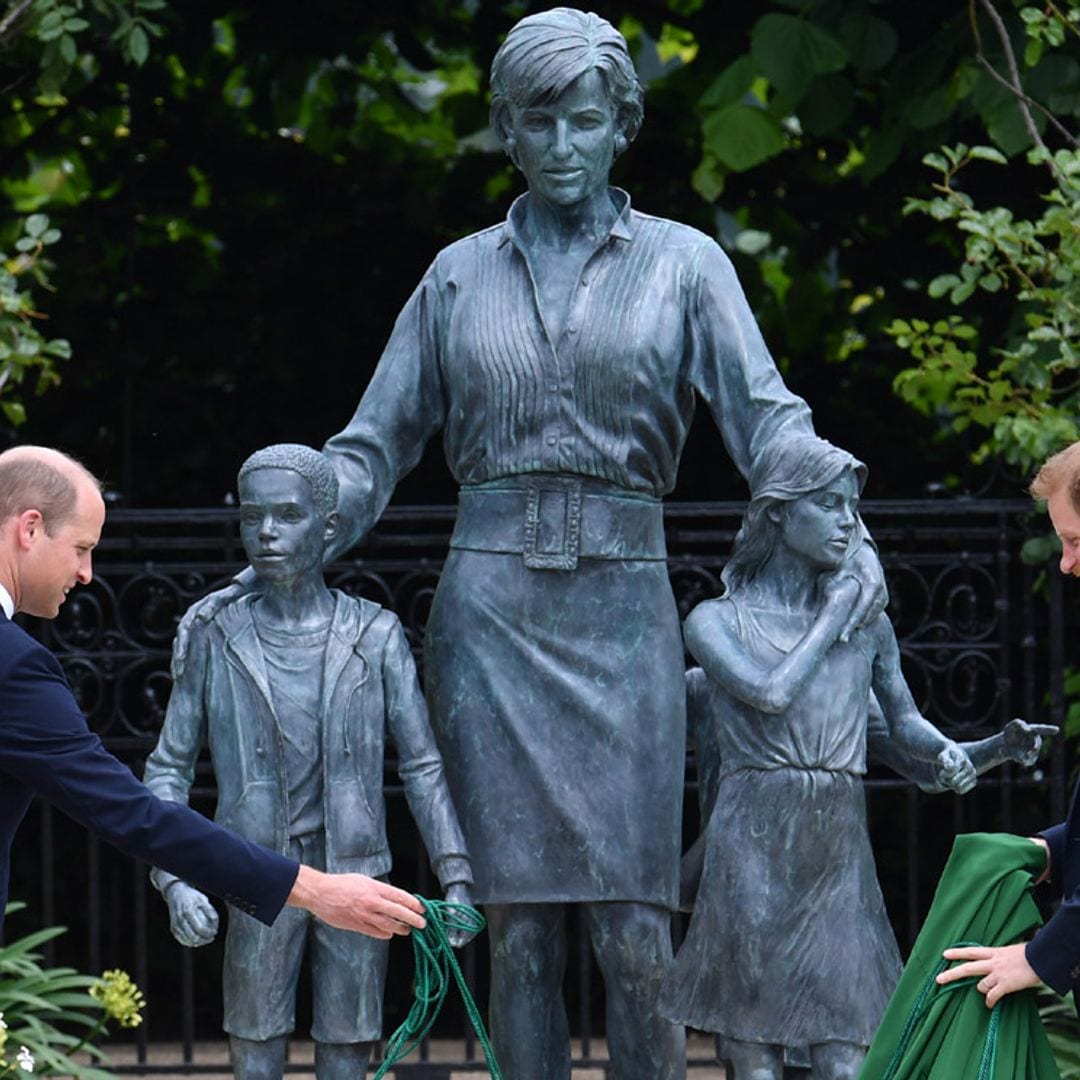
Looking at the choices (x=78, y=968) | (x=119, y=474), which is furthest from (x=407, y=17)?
(x=78, y=968)

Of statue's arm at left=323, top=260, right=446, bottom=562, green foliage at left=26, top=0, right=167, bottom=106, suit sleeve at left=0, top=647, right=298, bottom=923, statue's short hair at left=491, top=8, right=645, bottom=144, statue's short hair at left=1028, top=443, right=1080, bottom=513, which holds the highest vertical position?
green foliage at left=26, top=0, right=167, bottom=106

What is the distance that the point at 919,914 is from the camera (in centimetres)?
820

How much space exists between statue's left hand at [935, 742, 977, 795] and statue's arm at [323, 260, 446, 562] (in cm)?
123

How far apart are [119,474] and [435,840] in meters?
4.23

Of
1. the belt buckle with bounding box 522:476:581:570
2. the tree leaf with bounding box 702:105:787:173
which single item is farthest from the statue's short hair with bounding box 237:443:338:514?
the tree leaf with bounding box 702:105:787:173

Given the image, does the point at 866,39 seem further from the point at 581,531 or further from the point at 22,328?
the point at 581,531

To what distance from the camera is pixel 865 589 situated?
491 cm

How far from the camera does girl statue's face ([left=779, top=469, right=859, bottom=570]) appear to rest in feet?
15.9

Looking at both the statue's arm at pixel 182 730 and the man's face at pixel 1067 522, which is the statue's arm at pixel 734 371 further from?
the statue's arm at pixel 182 730

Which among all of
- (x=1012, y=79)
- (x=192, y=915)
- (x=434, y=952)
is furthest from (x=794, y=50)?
(x=192, y=915)

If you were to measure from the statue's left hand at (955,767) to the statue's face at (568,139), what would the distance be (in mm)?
A: 1287

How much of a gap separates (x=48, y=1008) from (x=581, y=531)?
9.21 ft

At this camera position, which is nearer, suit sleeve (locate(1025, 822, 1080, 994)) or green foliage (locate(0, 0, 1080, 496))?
suit sleeve (locate(1025, 822, 1080, 994))

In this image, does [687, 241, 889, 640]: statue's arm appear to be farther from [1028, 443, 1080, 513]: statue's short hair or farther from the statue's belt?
[1028, 443, 1080, 513]: statue's short hair
